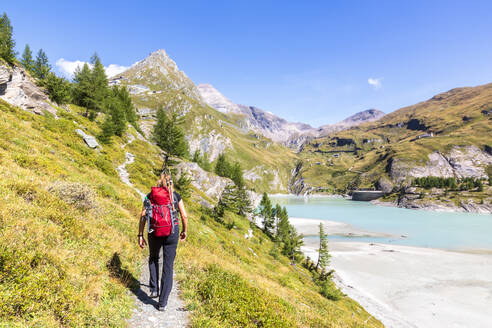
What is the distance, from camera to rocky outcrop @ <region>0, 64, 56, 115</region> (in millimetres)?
25609

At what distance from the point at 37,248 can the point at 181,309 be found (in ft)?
14.1

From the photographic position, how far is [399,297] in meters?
38.6

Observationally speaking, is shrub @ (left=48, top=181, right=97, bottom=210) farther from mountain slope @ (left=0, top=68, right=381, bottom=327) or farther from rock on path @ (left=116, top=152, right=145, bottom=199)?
rock on path @ (left=116, top=152, right=145, bottom=199)

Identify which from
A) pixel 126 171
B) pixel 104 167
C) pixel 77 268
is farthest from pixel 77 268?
pixel 126 171

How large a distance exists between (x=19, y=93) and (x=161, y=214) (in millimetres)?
34352

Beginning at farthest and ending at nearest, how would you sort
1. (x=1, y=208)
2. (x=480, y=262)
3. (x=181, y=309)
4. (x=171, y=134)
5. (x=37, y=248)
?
(x=480, y=262), (x=171, y=134), (x=181, y=309), (x=1, y=208), (x=37, y=248)

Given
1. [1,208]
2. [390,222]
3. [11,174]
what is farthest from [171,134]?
[390,222]

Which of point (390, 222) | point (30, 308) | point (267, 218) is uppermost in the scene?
point (30, 308)

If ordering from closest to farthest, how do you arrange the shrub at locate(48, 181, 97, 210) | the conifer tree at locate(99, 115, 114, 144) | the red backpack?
the red backpack, the shrub at locate(48, 181, 97, 210), the conifer tree at locate(99, 115, 114, 144)

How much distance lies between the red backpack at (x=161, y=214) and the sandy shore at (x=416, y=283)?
37.5 meters

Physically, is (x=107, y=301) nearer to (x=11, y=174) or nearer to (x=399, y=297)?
(x=11, y=174)

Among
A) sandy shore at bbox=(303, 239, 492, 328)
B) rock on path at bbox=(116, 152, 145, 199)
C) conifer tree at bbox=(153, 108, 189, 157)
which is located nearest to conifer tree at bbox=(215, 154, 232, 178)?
sandy shore at bbox=(303, 239, 492, 328)

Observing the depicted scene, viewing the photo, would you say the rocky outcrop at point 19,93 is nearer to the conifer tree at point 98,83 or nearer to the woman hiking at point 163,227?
the conifer tree at point 98,83

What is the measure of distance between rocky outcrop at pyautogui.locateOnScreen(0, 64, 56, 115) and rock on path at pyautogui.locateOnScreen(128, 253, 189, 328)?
3270 cm
